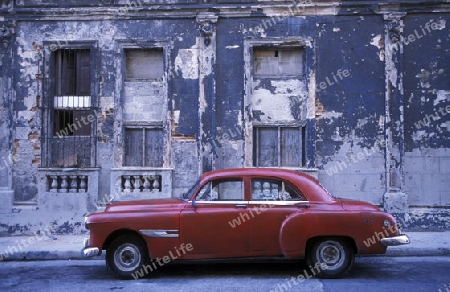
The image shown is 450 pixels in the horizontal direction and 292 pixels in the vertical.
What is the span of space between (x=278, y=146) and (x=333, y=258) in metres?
4.88

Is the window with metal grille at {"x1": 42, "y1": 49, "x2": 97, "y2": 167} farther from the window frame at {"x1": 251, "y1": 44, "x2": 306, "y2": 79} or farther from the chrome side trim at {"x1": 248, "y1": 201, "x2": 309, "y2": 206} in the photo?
the chrome side trim at {"x1": 248, "y1": 201, "x2": 309, "y2": 206}

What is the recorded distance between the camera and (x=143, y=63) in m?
12.1

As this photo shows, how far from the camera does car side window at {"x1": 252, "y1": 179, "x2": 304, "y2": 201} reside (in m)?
7.27

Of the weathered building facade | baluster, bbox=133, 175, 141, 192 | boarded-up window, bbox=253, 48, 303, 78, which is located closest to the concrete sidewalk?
the weathered building facade

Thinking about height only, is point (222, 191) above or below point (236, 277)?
above

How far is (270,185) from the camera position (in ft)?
24.1

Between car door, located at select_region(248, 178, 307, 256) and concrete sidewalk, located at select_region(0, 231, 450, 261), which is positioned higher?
car door, located at select_region(248, 178, 307, 256)

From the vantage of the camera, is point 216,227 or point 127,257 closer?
point 216,227

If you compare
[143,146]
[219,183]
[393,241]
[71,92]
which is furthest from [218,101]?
[393,241]

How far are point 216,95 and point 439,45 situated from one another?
5394mm

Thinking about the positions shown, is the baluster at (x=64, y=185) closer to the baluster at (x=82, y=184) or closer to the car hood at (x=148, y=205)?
the baluster at (x=82, y=184)

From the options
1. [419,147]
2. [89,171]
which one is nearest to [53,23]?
[89,171]

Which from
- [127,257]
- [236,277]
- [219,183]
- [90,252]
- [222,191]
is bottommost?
[236,277]

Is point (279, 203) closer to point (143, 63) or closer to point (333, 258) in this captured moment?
point (333, 258)
